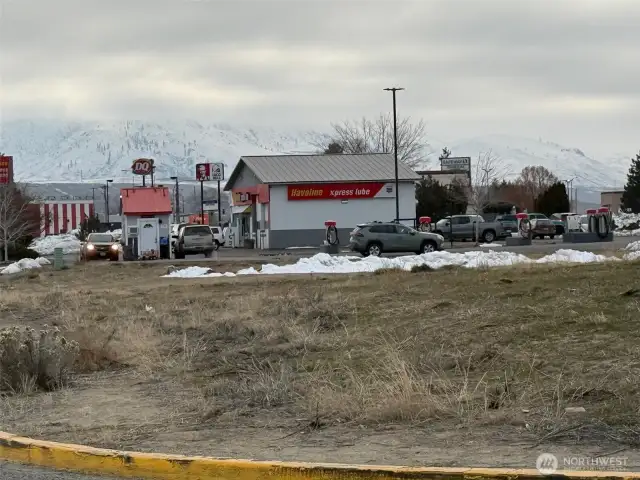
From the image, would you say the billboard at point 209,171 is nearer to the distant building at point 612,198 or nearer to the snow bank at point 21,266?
the snow bank at point 21,266

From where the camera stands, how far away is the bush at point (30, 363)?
10.9 m

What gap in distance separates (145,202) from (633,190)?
5811 cm

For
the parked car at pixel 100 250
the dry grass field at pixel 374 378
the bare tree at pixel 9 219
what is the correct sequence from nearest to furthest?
the dry grass field at pixel 374 378
the parked car at pixel 100 250
the bare tree at pixel 9 219

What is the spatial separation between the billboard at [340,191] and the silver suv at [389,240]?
53.5 ft

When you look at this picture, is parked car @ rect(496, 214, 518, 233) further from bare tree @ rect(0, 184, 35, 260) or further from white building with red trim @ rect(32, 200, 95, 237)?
white building with red trim @ rect(32, 200, 95, 237)

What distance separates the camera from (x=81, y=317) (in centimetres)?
1838

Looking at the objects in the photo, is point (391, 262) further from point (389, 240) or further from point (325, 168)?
point (325, 168)

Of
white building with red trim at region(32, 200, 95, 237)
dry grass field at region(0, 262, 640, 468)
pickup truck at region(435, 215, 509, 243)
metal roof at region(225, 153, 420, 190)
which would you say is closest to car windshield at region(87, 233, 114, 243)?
metal roof at region(225, 153, 420, 190)

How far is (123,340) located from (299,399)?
5.87 m

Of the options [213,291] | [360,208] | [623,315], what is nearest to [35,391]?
[623,315]

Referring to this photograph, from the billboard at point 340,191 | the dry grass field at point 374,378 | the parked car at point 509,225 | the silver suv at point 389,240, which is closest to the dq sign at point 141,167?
the billboard at point 340,191

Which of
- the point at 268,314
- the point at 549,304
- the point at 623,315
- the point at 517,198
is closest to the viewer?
the point at 623,315

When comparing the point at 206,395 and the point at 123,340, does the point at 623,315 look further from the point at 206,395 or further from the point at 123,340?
the point at 123,340

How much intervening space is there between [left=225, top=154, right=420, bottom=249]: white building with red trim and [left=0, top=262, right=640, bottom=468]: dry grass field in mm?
39534
